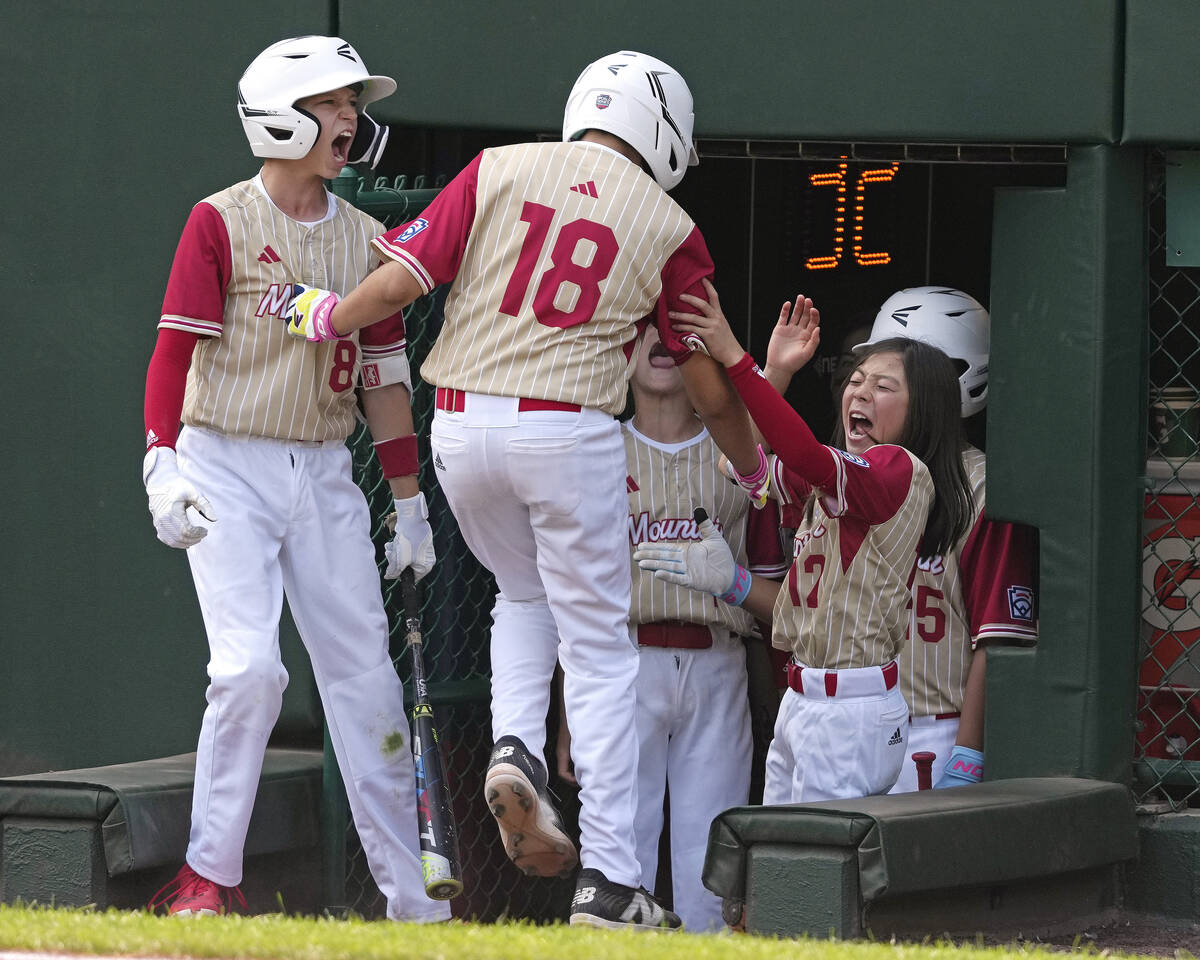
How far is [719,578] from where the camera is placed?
547 centimetres

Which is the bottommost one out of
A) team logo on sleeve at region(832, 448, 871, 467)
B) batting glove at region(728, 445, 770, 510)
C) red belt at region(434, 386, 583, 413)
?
batting glove at region(728, 445, 770, 510)

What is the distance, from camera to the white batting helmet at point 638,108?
4.89 m

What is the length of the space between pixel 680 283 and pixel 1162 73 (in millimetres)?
1627

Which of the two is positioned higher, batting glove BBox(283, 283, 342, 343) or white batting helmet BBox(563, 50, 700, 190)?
white batting helmet BBox(563, 50, 700, 190)

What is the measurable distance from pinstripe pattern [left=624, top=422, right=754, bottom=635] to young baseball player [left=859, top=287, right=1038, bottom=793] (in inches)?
22.0

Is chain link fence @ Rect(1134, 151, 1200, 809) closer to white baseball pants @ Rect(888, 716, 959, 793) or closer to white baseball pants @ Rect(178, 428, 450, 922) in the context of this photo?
white baseball pants @ Rect(888, 716, 959, 793)

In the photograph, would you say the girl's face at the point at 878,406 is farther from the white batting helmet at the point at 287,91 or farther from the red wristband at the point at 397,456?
the white batting helmet at the point at 287,91

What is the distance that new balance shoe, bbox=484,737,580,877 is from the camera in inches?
178

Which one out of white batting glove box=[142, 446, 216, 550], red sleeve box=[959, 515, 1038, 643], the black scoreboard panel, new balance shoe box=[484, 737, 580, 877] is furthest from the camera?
the black scoreboard panel

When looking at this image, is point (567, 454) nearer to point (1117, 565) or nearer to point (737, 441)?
point (737, 441)

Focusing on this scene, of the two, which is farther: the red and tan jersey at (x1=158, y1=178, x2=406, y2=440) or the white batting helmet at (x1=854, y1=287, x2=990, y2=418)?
the white batting helmet at (x1=854, y1=287, x2=990, y2=418)

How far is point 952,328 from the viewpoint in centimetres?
605

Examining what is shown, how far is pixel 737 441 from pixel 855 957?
1.73 m

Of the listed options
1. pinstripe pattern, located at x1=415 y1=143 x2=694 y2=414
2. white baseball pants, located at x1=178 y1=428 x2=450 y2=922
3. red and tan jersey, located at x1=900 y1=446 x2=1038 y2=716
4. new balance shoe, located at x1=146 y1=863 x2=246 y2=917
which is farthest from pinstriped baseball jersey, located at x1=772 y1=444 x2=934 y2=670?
new balance shoe, located at x1=146 y1=863 x2=246 y2=917
